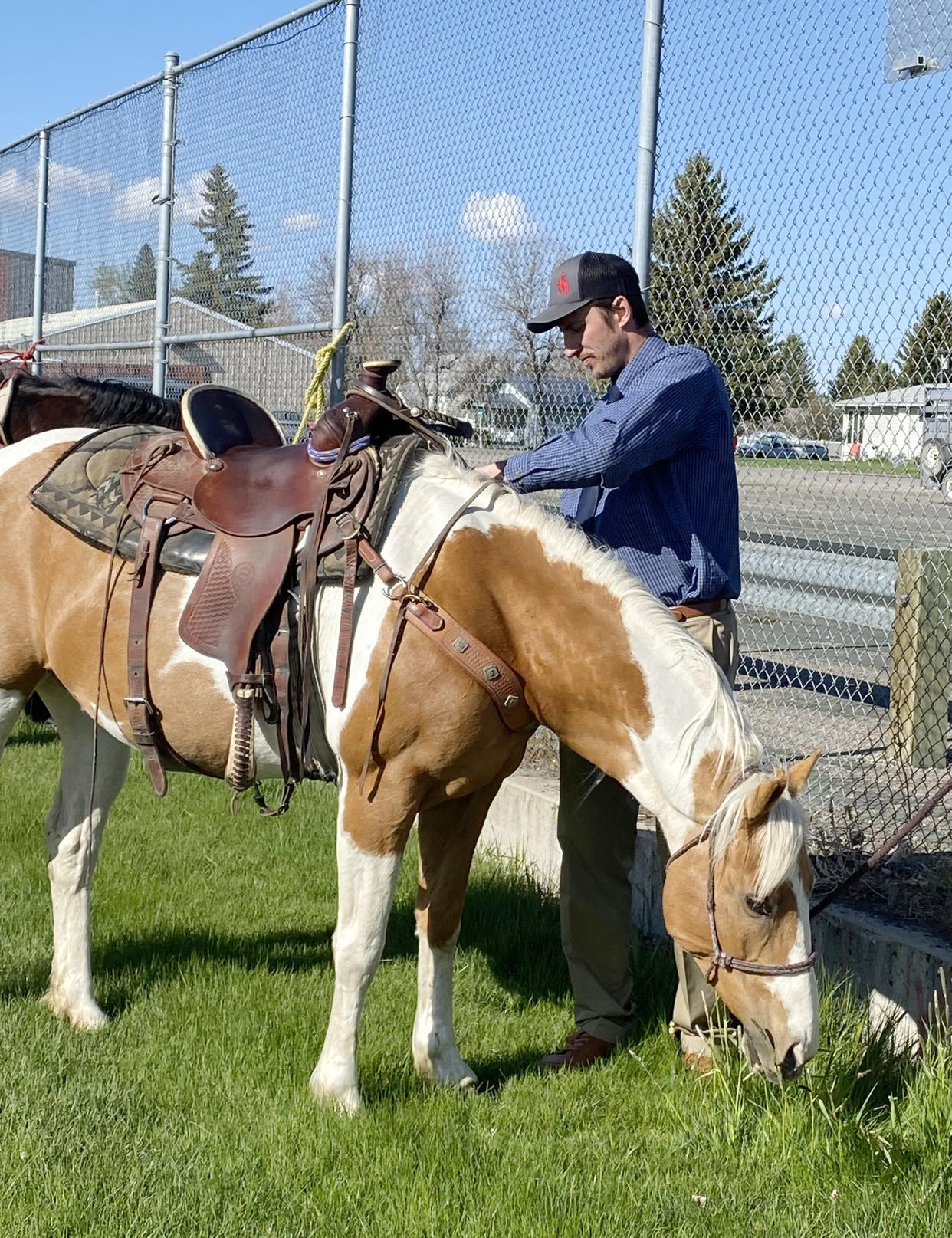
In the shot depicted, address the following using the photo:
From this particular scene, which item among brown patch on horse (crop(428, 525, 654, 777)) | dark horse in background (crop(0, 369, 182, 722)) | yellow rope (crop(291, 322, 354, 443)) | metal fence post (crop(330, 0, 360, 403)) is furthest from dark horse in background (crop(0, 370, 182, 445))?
brown patch on horse (crop(428, 525, 654, 777))

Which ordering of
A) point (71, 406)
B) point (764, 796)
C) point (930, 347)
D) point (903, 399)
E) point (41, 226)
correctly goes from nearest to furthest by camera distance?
point (764, 796) < point (930, 347) < point (903, 399) < point (71, 406) < point (41, 226)

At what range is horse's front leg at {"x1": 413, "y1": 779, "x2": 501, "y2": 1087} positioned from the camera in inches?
129

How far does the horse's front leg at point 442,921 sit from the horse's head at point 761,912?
727 mm

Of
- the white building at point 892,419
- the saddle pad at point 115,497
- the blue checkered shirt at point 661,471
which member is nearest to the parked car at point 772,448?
the white building at point 892,419

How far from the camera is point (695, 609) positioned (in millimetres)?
3312

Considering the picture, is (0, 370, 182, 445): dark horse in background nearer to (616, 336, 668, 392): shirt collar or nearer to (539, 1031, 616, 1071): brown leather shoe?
(616, 336, 668, 392): shirt collar

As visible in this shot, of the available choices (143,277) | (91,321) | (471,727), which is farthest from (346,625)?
(91,321)

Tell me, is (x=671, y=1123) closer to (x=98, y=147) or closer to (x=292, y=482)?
(x=292, y=482)

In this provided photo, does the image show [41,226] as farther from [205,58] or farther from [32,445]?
[32,445]

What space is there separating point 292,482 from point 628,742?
3.62ft

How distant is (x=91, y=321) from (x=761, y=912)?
8.04 meters

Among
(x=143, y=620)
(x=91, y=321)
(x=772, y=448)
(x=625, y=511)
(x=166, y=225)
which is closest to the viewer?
(x=143, y=620)

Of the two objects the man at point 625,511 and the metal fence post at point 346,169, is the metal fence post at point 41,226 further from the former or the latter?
the man at point 625,511

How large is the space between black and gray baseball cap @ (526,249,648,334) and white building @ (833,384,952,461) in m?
1.04
